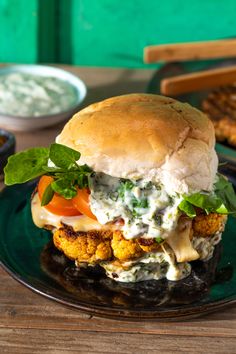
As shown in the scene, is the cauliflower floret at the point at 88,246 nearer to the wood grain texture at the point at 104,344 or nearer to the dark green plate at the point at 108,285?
the dark green plate at the point at 108,285

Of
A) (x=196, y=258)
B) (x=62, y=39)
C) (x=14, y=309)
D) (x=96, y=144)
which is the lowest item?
(x=62, y=39)

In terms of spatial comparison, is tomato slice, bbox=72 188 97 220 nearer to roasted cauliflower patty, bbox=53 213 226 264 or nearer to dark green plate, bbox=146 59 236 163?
roasted cauliflower patty, bbox=53 213 226 264

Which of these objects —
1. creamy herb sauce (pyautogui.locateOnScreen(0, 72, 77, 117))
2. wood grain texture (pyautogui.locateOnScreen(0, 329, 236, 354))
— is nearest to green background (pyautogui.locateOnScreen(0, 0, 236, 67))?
creamy herb sauce (pyautogui.locateOnScreen(0, 72, 77, 117))

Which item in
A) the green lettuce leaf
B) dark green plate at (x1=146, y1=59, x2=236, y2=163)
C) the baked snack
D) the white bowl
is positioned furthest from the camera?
dark green plate at (x1=146, y1=59, x2=236, y2=163)

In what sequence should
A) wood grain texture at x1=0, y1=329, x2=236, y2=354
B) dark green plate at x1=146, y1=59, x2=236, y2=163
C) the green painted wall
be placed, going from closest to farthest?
wood grain texture at x1=0, y1=329, x2=236, y2=354
dark green plate at x1=146, y1=59, x2=236, y2=163
the green painted wall

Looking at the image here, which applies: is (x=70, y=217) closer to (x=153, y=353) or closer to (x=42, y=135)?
(x=153, y=353)

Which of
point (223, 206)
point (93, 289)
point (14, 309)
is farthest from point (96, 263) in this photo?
point (223, 206)
